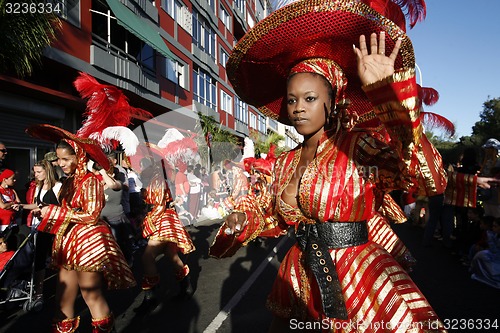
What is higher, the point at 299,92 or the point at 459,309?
the point at 299,92

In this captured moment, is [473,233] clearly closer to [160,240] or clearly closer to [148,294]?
[160,240]

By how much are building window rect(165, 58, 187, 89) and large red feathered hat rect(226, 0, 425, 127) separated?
51.7ft

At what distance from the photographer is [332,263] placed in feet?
5.35

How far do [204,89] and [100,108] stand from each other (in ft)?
62.4

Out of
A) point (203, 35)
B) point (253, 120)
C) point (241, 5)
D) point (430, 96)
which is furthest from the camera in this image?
point (253, 120)

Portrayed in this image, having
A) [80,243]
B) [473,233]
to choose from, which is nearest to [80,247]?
[80,243]

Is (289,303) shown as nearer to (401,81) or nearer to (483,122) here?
(401,81)

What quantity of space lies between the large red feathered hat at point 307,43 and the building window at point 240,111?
27.5 metres

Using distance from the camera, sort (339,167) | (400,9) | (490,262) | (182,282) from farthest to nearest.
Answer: (490,262)
(182,282)
(400,9)
(339,167)

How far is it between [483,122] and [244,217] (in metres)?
33.9

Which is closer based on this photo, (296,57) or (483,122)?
(296,57)

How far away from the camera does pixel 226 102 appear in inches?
1089

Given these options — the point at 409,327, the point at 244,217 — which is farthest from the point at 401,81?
the point at 244,217

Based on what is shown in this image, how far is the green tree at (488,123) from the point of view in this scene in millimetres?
26164
